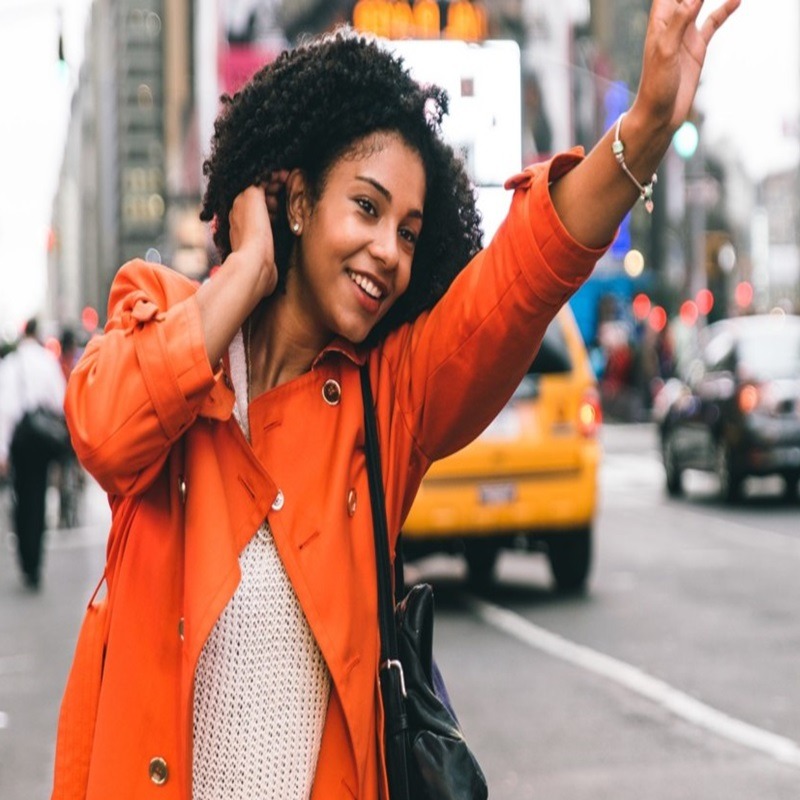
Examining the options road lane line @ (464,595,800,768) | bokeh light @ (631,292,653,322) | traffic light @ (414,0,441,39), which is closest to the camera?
road lane line @ (464,595,800,768)

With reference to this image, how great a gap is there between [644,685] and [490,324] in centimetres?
590

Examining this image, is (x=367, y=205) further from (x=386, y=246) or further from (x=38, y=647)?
(x=38, y=647)

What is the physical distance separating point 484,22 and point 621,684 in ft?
69.5

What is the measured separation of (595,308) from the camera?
4988 centimetres

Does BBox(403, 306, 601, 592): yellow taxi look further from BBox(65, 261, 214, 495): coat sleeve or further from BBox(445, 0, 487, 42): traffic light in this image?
BBox(445, 0, 487, 42): traffic light

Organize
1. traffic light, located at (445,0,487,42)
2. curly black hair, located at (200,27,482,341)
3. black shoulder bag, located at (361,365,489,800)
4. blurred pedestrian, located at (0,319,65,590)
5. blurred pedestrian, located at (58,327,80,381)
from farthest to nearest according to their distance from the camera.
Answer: traffic light, located at (445,0,487,42)
blurred pedestrian, located at (58,327,80,381)
blurred pedestrian, located at (0,319,65,590)
curly black hair, located at (200,27,482,341)
black shoulder bag, located at (361,365,489,800)

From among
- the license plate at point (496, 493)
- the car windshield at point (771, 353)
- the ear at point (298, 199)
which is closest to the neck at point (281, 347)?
the ear at point (298, 199)

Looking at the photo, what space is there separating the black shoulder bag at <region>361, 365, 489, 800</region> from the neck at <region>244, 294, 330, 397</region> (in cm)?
10

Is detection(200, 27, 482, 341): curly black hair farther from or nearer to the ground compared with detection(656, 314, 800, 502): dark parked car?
farther from the ground

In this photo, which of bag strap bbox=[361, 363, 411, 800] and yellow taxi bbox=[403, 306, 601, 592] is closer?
bag strap bbox=[361, 363, 411, 800]

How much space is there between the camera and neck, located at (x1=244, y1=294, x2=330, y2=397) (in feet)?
7.93

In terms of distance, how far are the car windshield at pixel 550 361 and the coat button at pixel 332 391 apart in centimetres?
825

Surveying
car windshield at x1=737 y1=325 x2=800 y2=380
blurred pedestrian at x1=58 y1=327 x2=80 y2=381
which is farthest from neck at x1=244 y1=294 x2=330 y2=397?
blurred pedestrian at x1=58 y1=327 x2=80 y2=381

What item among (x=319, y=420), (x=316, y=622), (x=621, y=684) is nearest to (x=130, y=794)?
(x=316, y=622)
